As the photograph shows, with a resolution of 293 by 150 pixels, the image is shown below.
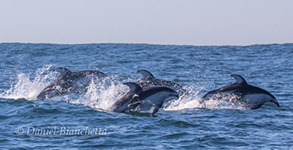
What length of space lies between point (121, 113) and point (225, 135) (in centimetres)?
350

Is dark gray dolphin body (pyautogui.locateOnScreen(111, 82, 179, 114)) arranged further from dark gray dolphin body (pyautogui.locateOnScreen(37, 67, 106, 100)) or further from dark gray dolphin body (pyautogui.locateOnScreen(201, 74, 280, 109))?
dark gray dolphin body (pyautogui.locateOnScreen(37, 67, 106, 100))

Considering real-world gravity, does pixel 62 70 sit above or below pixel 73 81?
above

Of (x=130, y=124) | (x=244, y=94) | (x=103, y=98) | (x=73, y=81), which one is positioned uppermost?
(x=73, y=81)

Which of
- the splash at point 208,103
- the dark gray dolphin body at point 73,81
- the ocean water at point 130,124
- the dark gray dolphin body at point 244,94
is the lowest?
the ocean water at point 130,124

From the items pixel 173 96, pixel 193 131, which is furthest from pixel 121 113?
pixel 193 131

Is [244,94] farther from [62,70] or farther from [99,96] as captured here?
[62,70]

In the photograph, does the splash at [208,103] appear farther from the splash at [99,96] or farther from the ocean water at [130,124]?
the splash at [99,96]

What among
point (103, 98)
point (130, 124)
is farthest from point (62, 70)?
point (130, 124)

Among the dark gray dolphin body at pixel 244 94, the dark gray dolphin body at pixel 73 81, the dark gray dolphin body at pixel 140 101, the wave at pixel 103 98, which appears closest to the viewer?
the dark gray dolphin body at pixel 140 101

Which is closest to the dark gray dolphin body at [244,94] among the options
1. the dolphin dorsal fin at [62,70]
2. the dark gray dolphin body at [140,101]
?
the dark gray dolphin body at [140,101]

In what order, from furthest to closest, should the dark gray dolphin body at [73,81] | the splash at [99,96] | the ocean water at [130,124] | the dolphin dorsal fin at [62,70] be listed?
1. the dark gray dolphin body at [73,81]
2. the dolphin dorsal fin at [62,70]
3. the splash at [99,96]
4. the ocean water at [130,124]

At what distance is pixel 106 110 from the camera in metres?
13.1

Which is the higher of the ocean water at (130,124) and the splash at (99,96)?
the splash at (99,96)

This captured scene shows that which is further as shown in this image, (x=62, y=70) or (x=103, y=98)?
(x=103, y=98)
